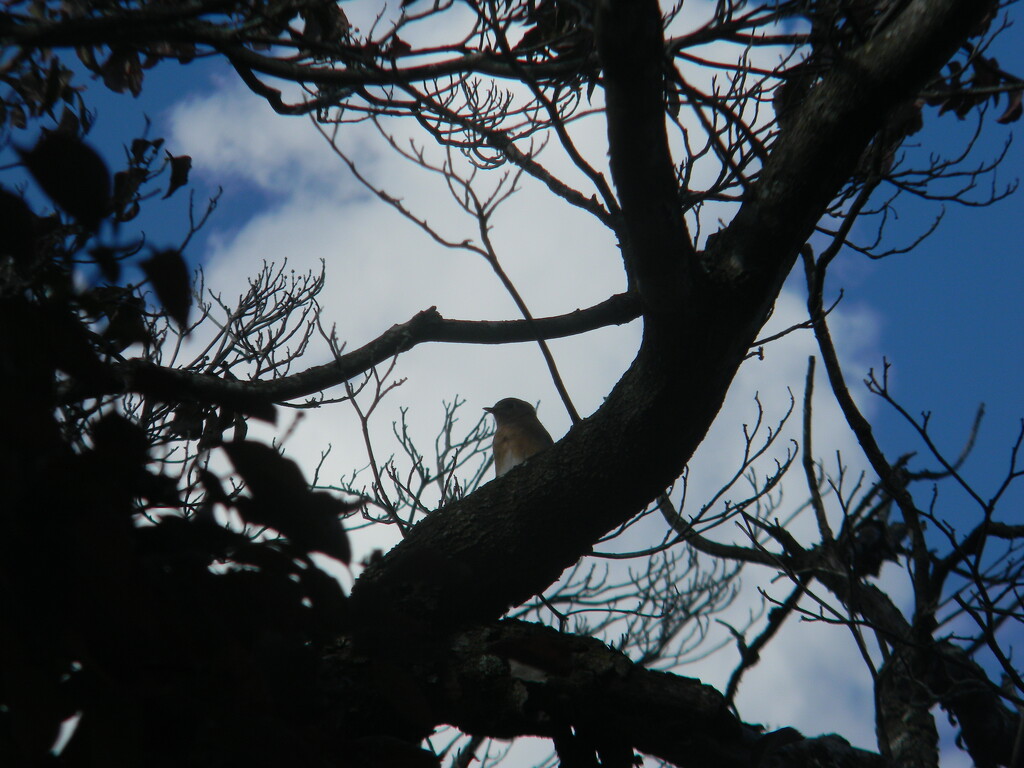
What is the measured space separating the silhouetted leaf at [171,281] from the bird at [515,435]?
597 centimetres

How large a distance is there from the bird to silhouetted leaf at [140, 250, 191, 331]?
19.6 ft

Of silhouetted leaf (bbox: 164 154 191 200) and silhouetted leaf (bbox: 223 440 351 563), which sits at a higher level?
silhouetted leaf (bbox: 164 154 191 200)

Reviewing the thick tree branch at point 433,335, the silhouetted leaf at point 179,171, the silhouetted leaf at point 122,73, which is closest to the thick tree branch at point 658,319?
the thick tree branch at point 433,335

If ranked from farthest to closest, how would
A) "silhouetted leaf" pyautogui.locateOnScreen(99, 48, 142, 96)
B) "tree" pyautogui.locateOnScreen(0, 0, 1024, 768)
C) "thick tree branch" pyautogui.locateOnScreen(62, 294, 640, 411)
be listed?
"silhouetted leaf" pyautogui.locateOnScreen(99, 48, 142, 96) < "thick tree branch" pyautogui.locateOnScreen(62, 294, 640, 411) < "tree" pyautogui.locateOnScreen(0, 0, 1024, 768)

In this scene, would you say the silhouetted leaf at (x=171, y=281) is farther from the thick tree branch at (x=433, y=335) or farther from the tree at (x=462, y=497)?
the thick tree branch at (x=433, y=335)

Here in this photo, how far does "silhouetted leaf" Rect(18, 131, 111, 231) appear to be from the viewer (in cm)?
97

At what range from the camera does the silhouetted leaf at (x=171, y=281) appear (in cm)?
100

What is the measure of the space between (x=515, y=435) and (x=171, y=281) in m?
6.58

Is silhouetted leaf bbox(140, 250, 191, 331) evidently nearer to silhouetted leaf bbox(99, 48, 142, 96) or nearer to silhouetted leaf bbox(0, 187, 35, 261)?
silhouetted leaf bbox(0, 187, 35, 261)

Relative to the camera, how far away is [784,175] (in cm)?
250

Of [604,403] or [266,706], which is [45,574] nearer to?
[266,706]

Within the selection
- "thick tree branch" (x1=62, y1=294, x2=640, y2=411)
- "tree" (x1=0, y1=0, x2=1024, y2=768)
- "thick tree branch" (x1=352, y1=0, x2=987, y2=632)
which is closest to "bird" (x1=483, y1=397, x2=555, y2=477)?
"tree" (x1=0, y1=0, x2=1024, y2=768)

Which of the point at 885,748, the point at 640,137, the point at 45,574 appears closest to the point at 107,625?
the point at 45,574

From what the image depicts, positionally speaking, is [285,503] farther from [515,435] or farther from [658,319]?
[515,435]
